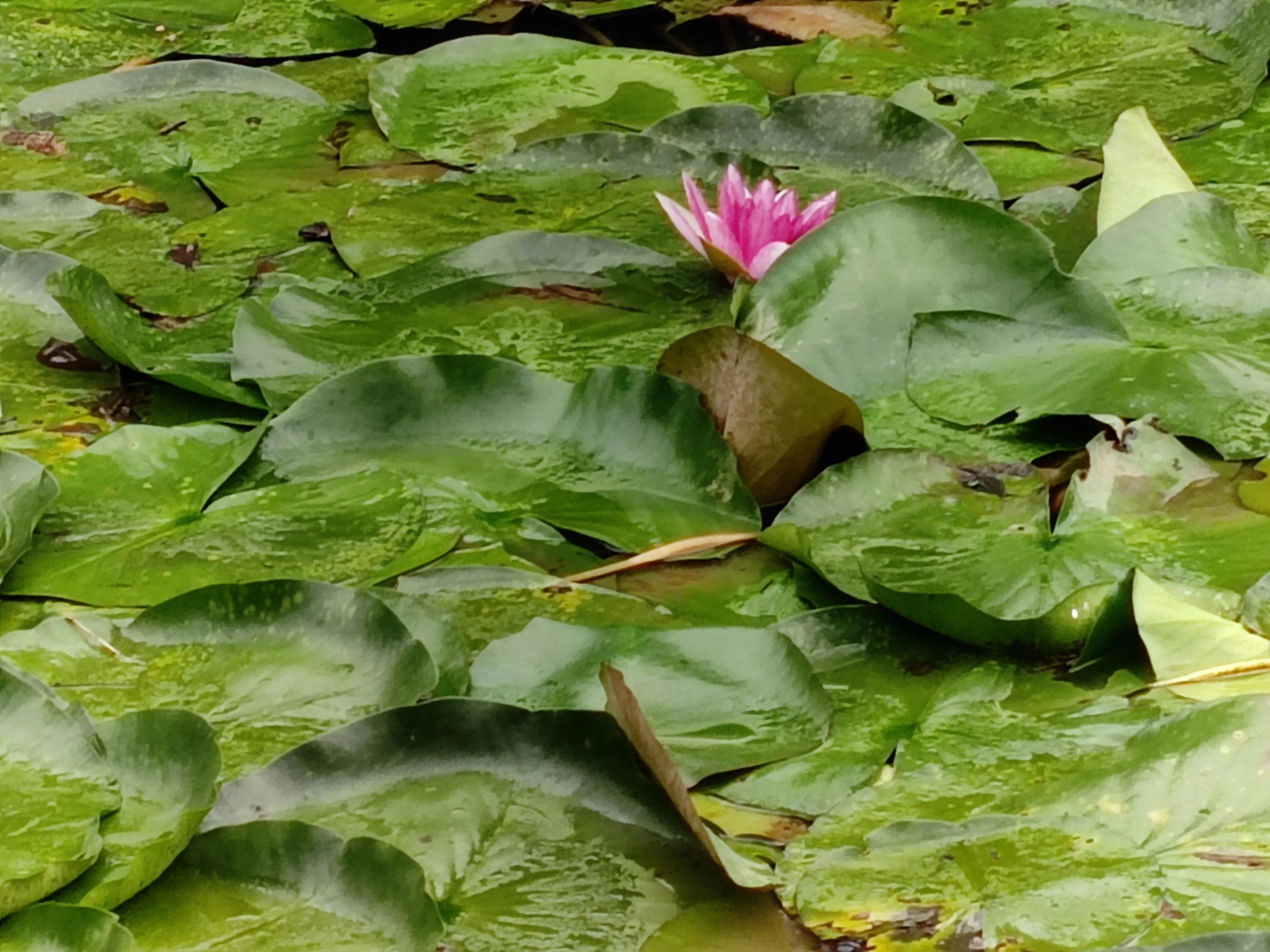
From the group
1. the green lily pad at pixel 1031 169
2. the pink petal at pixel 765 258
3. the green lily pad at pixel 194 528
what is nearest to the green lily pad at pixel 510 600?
the green lily pad at pixel 194 528

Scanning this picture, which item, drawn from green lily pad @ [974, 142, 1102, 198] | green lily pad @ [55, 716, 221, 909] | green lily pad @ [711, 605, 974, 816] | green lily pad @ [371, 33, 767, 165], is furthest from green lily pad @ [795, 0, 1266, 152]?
green lily pad @ [55, 716, 221, 909]

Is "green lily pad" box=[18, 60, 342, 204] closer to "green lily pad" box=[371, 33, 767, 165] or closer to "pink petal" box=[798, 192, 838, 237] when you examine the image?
"green lily pad" box=[371, 33, 767, 165]

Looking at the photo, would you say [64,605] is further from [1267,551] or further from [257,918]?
[1267,551]

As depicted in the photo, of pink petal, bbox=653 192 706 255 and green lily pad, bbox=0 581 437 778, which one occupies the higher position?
pink petal, bbox=653 192 706 255

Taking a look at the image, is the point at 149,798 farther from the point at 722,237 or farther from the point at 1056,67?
the point at 1056,67

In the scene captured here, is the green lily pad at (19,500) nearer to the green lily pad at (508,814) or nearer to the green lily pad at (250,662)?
the green lily pad at (250,662)
